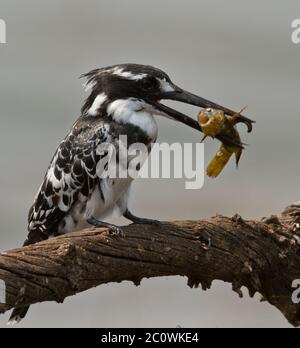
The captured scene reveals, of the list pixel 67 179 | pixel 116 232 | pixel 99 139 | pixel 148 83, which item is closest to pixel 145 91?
pixel 148 83

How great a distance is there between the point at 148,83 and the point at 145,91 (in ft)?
0.08

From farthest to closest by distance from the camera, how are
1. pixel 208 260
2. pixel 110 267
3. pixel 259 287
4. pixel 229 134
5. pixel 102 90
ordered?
1. pixel 102 90
2. pixel 229 134
3. pixel 259 287
4. pixel 208 260
5. pixel 110 267

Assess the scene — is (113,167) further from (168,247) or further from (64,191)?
(168,247)

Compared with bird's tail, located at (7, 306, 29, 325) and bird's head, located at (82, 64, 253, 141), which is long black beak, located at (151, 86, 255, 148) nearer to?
bird's head, located at (82, 64, 253, 141)

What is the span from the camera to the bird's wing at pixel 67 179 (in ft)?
8.17

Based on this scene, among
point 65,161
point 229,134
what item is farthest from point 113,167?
point 229,134

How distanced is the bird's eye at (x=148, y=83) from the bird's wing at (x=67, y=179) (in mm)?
143

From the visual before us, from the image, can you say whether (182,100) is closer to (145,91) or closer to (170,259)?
(145,91)

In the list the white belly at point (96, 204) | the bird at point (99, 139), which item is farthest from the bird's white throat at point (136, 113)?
the white belly at point (96, 204)

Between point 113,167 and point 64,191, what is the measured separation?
0.54 feet

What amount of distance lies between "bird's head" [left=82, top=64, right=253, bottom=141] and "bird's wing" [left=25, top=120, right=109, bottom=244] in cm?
9

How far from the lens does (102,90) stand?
252 centimetres

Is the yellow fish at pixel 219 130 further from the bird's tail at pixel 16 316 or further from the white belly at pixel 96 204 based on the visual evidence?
the bird's tail at pixel 16 316
